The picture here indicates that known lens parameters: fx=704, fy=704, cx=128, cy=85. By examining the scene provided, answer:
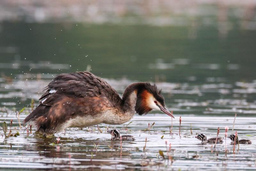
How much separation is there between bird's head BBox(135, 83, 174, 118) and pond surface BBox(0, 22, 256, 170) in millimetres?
419

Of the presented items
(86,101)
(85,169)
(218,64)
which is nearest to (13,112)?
(86,101)

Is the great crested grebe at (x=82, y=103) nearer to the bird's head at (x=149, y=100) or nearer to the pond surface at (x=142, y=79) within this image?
the bird's head at (x=149, y=100)

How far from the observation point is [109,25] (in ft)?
114

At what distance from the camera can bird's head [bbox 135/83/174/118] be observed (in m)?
11.0

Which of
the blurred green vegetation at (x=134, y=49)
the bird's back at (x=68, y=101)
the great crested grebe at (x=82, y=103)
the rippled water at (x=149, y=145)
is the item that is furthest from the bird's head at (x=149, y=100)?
the blurred green vegetation at (x=134, y=49)

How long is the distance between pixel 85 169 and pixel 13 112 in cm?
496

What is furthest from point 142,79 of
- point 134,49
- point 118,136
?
point 134,49

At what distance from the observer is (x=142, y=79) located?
1812cm

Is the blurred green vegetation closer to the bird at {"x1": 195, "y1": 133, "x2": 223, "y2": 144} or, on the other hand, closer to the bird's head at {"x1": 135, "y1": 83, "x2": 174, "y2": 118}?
the bird's head at {"x1": 135, "y1": 83, "x2": 174, "y2": 118}

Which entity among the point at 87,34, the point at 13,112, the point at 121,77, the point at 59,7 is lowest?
the point at 13,112

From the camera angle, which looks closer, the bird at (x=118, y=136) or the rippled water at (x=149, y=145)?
the rippled water at (x=149, y=145)

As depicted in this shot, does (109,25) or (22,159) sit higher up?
(109,25)

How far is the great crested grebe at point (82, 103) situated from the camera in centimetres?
1052

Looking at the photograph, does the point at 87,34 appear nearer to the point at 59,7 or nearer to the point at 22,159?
the point at 59,7
